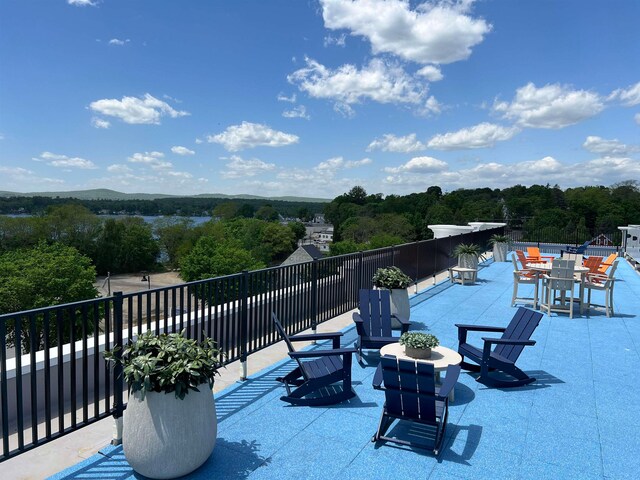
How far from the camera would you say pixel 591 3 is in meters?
11.6

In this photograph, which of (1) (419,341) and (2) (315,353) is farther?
(1) (419,341)

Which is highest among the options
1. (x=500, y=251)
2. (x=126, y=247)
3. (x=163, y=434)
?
(x=500, y=251)

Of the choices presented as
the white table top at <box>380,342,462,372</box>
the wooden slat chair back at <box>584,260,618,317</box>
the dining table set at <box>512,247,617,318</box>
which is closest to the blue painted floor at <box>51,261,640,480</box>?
the white table top at <box>380,342,462,372</box>

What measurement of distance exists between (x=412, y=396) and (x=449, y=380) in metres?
0.48

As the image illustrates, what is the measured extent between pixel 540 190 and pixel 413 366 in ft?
266

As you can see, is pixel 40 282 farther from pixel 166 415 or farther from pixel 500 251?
pixel 166 415

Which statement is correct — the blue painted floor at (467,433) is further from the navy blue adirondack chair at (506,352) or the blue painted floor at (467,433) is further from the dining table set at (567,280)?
the dining table set at (567,280)

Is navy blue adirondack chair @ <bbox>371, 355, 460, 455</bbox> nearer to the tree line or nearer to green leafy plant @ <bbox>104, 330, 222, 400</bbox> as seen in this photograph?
green leafy plant @ <bbox>104, 330, 222, 400</bbox>

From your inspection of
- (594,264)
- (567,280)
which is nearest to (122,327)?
(567,280)

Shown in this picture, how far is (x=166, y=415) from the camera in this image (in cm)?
283

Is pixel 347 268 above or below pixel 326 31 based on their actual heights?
Result: below

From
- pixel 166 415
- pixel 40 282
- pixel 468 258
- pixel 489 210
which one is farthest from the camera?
pixel 489 210

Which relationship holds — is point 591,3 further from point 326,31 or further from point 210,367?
point 210,367

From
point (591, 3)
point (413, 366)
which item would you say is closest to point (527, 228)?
point (591, 3)
